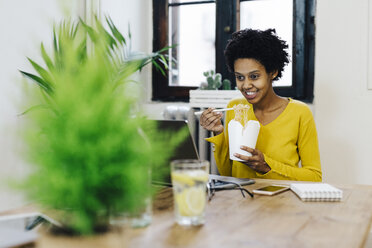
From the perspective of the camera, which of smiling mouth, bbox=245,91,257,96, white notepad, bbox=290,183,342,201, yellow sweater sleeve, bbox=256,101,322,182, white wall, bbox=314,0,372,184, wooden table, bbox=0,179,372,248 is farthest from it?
white wall, bbox=314,0,372,184

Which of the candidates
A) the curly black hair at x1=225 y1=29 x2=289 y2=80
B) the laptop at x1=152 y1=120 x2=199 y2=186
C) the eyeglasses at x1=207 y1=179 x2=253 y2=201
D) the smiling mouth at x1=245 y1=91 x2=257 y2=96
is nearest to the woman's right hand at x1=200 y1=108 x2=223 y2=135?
the smiling mouth at x1=245 y1=91 x2=257 y2=96

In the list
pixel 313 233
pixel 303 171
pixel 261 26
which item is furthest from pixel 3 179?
pixel 261 26

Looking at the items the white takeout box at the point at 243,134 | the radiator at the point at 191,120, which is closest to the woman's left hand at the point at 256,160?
the white takeout box at the point at 243,134

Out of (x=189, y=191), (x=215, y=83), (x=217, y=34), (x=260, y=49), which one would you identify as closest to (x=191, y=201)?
(x=189, y=191)

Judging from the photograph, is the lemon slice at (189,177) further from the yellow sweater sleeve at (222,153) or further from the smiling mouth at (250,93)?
the smiling mouth at (250,93)

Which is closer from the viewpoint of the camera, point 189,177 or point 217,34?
point 189,177

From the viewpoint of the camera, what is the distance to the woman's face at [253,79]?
187 cm

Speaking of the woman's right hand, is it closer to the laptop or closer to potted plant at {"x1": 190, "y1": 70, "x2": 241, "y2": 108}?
Result: the laptop

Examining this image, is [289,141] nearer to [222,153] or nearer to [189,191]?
[222,153]

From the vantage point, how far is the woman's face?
187 cm

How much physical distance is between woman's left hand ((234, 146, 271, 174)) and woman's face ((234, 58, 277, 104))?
1.31 ft

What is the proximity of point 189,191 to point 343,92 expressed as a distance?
5.84 ft

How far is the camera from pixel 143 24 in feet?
9.86

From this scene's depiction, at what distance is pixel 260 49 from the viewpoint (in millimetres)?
1866
